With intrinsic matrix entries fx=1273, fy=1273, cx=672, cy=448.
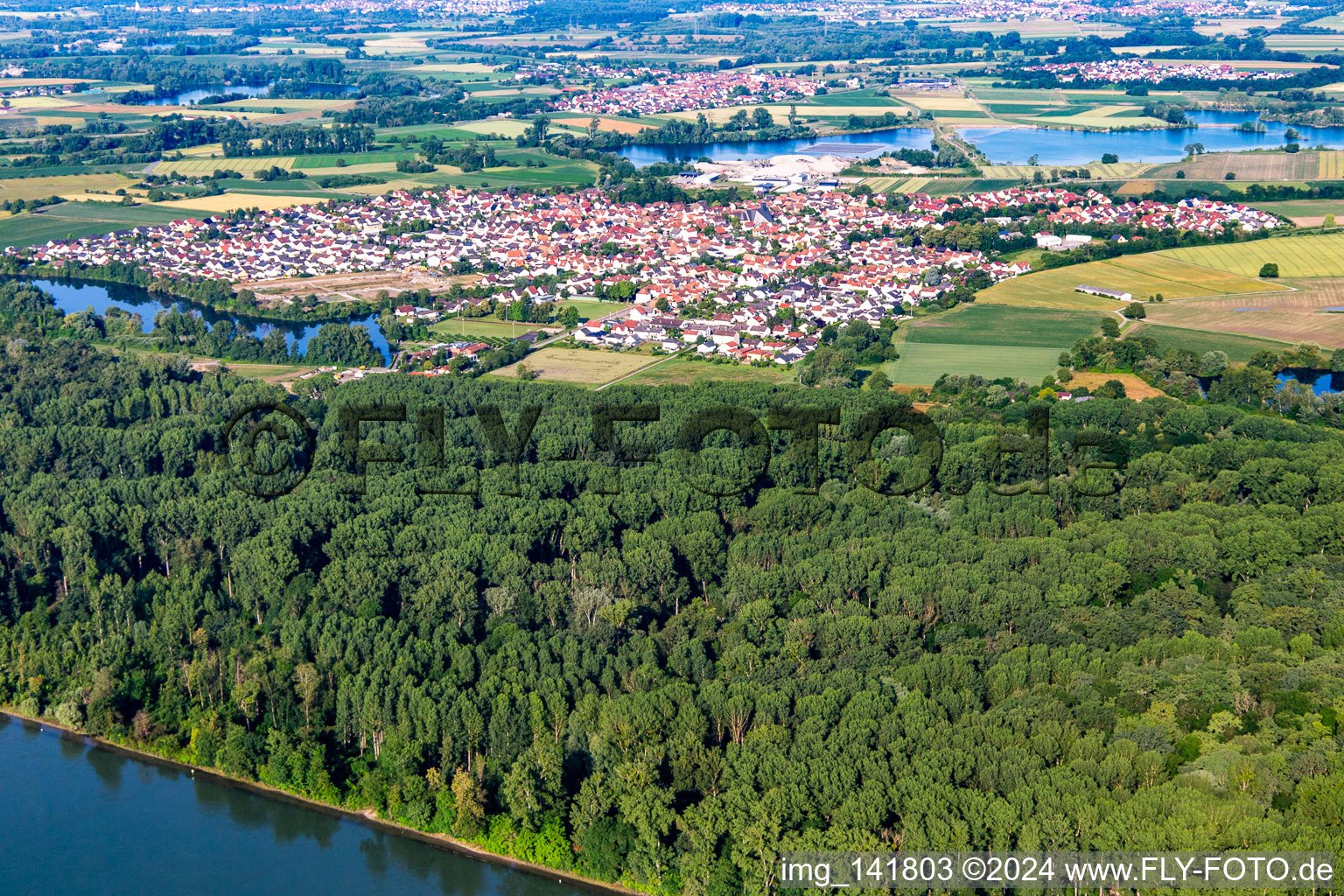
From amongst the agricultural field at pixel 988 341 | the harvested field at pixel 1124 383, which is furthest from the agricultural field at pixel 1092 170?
the harvested field at pixel 1124 383

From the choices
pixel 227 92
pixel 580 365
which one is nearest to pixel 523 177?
pixel 580 365

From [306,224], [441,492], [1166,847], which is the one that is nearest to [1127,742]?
[1166,847]

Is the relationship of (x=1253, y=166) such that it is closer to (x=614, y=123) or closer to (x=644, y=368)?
(x=614, y=123)

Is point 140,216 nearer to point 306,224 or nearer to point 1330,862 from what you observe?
point 306,224

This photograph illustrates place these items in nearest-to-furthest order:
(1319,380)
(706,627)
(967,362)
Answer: (706,627)
(1319,380)
(967,362)

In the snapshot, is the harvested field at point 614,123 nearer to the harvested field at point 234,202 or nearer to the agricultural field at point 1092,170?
the harvested field at point 234,202

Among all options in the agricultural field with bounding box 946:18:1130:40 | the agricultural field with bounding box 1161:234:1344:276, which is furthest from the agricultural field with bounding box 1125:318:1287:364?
the agricultural field with bounding box 946:18:1130:40

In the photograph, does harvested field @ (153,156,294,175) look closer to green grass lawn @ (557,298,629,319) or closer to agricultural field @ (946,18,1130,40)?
green grass lawn @ (557,298,629,319)
